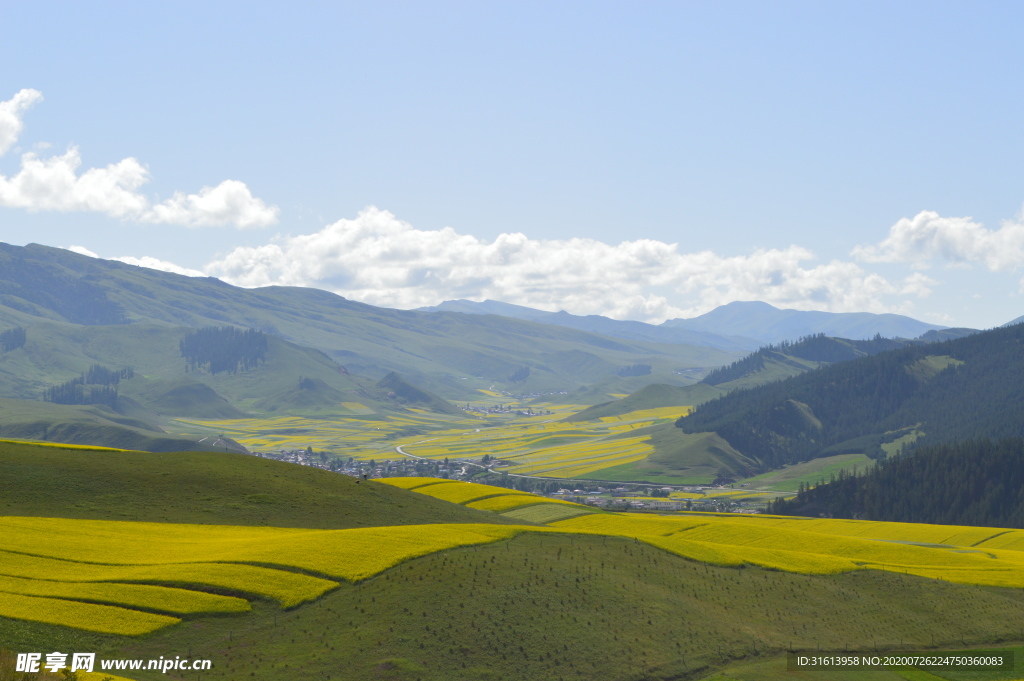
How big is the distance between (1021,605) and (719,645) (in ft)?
134

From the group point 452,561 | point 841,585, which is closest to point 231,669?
point 452,561

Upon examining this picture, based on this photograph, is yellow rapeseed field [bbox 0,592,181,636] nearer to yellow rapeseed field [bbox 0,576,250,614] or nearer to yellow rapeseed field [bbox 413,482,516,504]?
yellow rapeseed field [bbox 0,576,250,614]

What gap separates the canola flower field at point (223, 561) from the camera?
165 feet

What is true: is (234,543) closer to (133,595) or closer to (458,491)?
(133,595)

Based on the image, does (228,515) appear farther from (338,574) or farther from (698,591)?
(698,591)

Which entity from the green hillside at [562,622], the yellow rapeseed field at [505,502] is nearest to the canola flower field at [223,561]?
the green hillside at [562,622]

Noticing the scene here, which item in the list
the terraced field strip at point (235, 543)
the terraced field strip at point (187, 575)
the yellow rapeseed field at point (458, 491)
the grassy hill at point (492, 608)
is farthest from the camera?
the yellow rapeseed field at point (458, 491)

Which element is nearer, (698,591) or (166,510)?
(698,591)

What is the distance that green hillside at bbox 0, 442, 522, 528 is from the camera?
271 feet

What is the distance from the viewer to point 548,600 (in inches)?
2344

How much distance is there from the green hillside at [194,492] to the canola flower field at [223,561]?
5.60m

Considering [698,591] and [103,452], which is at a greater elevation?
[103,452]

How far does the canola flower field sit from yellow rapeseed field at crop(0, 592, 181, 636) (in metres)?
0.06

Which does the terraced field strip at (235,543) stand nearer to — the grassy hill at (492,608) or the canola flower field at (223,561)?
the canola flower field at (223,561)
